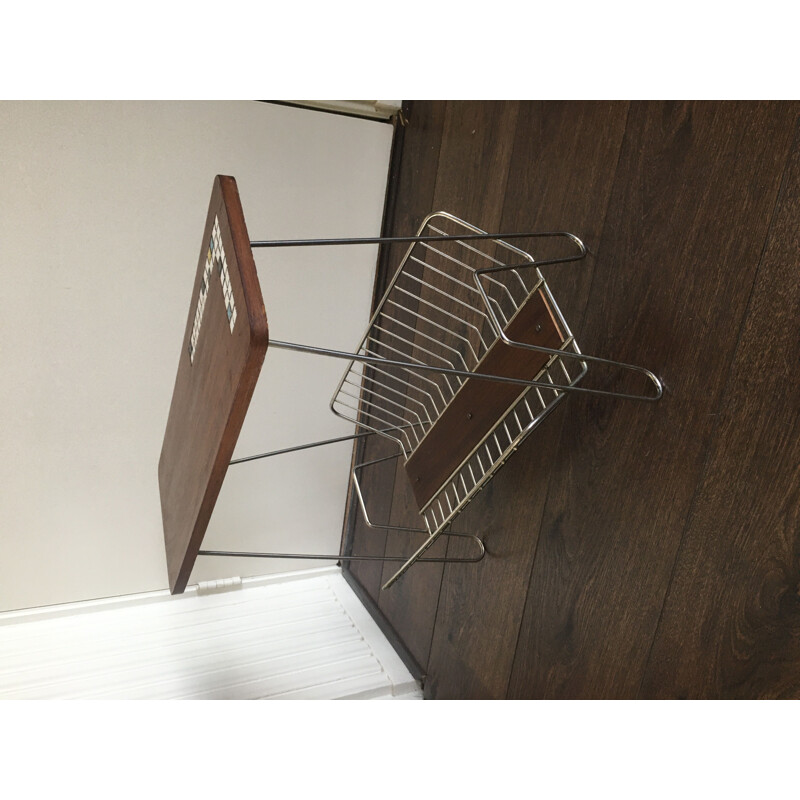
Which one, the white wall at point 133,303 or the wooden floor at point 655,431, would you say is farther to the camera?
the white wall at point 133,303

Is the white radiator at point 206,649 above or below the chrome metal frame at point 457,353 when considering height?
below

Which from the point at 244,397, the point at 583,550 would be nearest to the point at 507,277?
the point at 583,550

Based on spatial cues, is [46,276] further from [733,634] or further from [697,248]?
[733,634]

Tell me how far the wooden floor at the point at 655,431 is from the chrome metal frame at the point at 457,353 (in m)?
0.06

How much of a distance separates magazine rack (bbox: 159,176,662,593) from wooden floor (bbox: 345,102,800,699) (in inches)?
2.5

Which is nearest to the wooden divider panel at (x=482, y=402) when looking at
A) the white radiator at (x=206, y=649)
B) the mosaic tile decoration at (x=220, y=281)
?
the mosaic tile decoration at (x=220, y=281)

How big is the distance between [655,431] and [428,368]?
41 cm

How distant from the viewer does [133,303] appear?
1707mm

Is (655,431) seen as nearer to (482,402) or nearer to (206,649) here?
(482,402)

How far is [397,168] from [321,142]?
0.22 meters

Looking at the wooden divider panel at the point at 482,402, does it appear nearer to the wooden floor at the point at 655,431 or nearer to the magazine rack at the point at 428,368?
the magazine rack at the point at 428,368

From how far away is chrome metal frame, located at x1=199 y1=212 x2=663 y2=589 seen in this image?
1082mm

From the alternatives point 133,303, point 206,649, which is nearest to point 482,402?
point 133,303

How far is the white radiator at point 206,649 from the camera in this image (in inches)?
64.5
